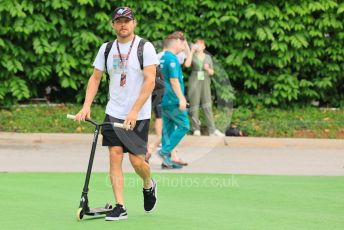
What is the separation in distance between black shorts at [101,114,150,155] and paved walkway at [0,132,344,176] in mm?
4402

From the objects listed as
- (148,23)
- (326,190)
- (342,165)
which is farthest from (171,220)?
(148,23)

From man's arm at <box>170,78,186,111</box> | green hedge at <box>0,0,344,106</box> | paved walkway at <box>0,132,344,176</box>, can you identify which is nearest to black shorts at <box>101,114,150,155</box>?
man's arm at <box>170,78,186,111</box>

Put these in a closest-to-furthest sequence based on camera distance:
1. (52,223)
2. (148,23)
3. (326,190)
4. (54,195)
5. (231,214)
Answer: (52,223), (231,214), (54,195), (326,190), (148,23)

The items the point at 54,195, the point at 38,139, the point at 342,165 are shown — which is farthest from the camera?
the point at 38,139

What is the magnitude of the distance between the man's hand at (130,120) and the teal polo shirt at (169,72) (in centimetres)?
449

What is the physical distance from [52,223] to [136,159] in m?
0.96

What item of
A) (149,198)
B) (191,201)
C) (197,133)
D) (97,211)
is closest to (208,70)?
(197,133)

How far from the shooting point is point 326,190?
11445 mm

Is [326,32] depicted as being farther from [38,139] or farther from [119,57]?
[119,57]

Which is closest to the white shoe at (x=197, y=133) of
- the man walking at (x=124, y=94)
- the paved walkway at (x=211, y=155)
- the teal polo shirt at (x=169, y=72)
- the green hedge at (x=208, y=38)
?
the paved walkway at (x=211, y=155)

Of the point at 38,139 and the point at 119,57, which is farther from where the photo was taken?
the point at 38,139

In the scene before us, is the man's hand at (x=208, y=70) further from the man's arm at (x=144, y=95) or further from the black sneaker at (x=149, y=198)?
the man's arm at (x=144, y=95)

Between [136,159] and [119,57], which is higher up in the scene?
[119,57]

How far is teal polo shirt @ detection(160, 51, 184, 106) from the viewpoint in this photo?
13.3 metres
